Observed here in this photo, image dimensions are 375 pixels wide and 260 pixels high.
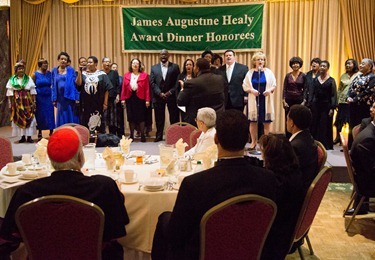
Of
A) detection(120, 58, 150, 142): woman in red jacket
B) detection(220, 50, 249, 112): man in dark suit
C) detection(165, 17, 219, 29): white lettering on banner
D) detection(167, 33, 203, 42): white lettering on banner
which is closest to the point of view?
detection(220, 50, 249, 112): man in dark suit

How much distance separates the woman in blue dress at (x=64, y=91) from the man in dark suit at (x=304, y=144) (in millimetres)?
4926

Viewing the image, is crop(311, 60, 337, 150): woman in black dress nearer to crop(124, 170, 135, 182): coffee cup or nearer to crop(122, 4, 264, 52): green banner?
crop(122, 4, 264, 52): green banner

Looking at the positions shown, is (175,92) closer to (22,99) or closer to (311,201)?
(22,99)

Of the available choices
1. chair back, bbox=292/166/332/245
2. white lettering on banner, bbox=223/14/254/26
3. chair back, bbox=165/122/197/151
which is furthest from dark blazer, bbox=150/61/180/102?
chair back, bbox=292/166/332/245

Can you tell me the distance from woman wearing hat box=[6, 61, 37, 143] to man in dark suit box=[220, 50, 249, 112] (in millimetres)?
3226

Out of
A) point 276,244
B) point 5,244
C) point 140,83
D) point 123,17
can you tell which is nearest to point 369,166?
point 276,244

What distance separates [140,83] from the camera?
8156 mm

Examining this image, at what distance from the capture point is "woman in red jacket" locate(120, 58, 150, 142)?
8164 mm

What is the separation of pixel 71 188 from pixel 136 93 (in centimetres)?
598

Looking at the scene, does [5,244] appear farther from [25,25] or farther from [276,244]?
[25,25]

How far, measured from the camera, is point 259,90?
721cm

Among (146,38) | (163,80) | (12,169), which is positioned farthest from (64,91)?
(12,169)

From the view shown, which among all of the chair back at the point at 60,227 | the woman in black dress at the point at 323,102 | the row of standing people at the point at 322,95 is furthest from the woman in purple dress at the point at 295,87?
the chair back at the point at 60,227

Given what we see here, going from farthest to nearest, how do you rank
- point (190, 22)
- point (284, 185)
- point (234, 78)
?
point (190, 22), point (234, 78), point (284, 185)
